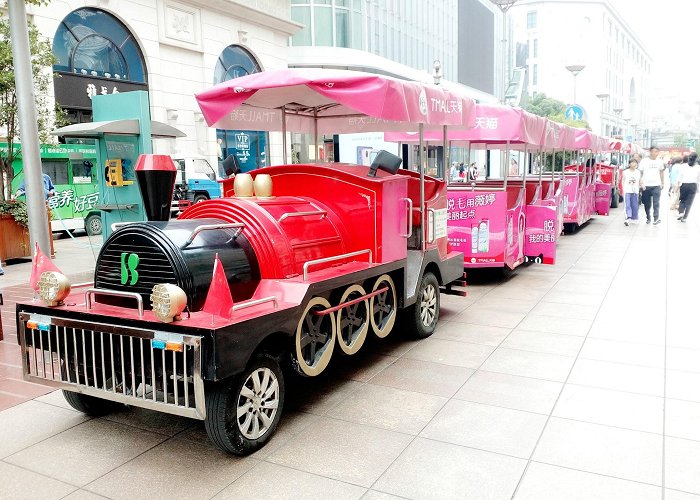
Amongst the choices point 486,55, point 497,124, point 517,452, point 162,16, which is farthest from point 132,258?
point 486,55

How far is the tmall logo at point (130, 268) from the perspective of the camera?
379cm

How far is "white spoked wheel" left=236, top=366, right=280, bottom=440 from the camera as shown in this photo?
366cm

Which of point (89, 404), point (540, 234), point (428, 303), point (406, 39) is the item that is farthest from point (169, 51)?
point (406, 39)

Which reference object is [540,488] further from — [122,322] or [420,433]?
[122,322]

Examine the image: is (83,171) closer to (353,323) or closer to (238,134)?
(238,134)

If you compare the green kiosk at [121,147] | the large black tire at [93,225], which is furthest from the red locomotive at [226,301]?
the large black tire at [93,225]

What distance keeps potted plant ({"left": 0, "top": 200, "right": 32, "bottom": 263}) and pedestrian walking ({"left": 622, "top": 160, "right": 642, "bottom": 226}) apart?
14697mm

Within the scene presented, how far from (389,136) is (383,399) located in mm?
6081

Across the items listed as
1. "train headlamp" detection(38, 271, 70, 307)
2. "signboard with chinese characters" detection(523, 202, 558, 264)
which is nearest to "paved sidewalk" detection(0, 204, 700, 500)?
"train headlamp" detection(38, 271, 70, 307)

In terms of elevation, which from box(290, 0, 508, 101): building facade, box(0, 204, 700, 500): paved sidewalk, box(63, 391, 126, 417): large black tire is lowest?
box(0, 204, 700, 500): paved sidewalk

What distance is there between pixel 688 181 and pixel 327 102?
14158 mm

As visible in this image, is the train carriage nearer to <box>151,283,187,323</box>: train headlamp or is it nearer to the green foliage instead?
<box>151,283,187,323</box>: train headlamp

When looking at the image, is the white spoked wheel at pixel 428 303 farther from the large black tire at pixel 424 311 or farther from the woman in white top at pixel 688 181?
the woman in white top at pixel 688 181

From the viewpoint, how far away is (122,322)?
3523 mm
